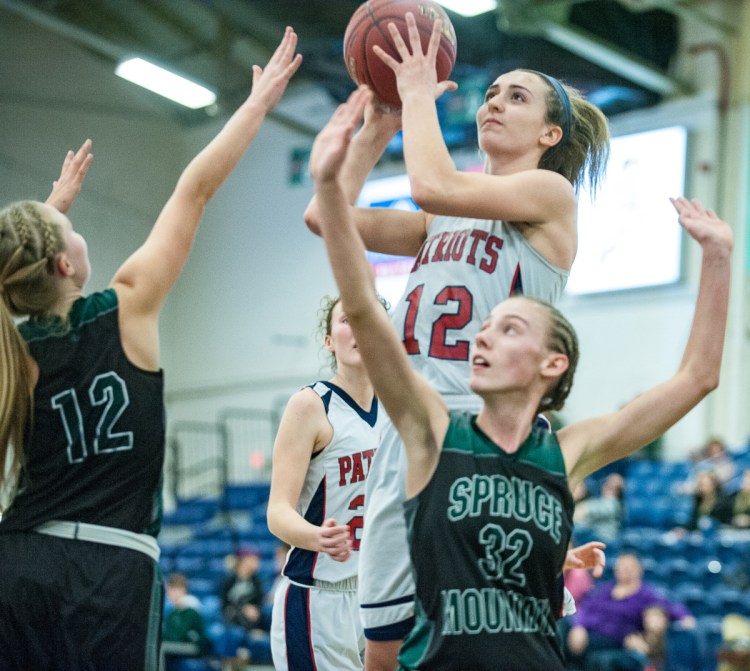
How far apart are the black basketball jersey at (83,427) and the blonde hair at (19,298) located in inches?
1.4

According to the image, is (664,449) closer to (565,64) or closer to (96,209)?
(565,64)

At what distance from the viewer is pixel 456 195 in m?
2.85

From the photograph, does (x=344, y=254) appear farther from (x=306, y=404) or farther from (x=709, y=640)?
(x=709, y=640)

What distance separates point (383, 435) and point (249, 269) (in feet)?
52.8

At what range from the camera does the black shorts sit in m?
2.74

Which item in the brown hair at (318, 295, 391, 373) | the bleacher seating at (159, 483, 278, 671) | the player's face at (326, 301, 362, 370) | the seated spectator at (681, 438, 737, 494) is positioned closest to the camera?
the player's face at (326, 301, 362, 370)

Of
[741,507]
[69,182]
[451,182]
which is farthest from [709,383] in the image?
[741,507]

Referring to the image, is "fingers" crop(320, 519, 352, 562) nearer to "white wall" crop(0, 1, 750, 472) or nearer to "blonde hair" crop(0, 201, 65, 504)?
"blonde hair" crop(0, 201, 65, 504)

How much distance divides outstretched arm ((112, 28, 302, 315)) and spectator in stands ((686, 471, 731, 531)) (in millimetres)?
8883

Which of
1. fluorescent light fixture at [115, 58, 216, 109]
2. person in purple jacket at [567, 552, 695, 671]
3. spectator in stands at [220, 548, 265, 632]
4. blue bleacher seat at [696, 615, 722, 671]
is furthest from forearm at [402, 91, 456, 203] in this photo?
fluorescent light fixture at [115, 58, 216, 109]

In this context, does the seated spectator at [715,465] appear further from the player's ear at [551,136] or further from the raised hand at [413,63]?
the raised hand at [413,63]

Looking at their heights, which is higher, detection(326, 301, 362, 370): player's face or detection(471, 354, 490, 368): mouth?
detection(326, 301, 362, 370): player's face

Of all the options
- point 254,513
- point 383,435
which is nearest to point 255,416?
point 254,513

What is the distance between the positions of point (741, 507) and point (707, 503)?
468mm
